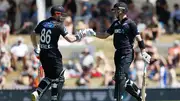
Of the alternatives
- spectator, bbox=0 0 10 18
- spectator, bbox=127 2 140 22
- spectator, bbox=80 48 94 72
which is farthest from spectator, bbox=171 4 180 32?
spectator, bbox=0 0 10 18

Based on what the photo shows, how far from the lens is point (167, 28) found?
24.2 metres

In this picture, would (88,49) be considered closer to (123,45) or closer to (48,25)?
(123,45)

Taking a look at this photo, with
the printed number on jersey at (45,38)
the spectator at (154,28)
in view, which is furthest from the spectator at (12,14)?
the printed number on jersey at (45,38)

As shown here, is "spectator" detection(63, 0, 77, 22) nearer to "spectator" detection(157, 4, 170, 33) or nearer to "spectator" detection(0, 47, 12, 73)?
"spectator" detection(157, 4, 170, 33)

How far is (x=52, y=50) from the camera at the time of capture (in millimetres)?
14422

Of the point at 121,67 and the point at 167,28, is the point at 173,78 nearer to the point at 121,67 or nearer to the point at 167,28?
the point at 167,28

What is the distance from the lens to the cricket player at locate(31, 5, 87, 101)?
14328 mm

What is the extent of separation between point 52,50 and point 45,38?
0.90ft

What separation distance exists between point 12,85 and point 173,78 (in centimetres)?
460

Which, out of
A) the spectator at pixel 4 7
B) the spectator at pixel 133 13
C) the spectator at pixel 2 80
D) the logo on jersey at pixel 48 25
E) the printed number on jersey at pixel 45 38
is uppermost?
the spectator at pixel 4 7

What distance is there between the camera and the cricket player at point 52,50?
47.0ft

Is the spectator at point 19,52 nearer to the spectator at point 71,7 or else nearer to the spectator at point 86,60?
the spectator at point 86,60

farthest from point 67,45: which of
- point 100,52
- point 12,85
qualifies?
point 12,85

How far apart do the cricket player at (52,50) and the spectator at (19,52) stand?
7.78 metres
